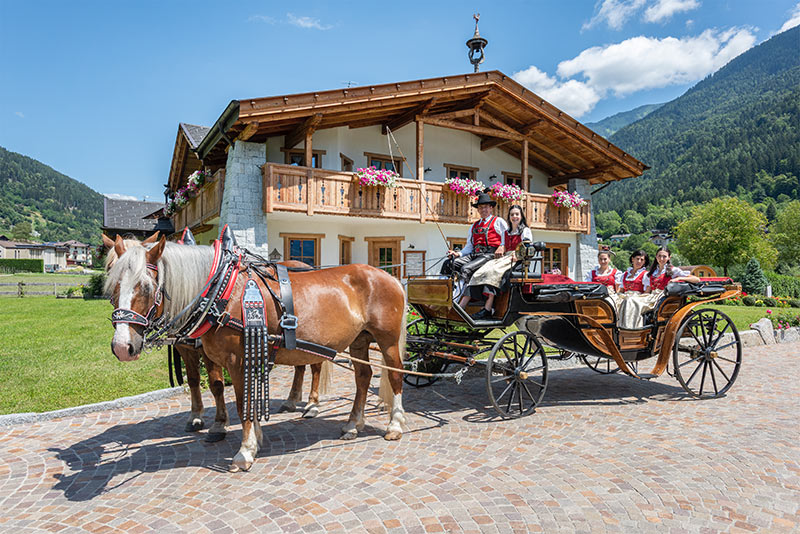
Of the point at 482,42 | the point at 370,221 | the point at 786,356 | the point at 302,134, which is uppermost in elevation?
the point at 482,42

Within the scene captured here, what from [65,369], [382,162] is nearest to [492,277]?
[65,369]

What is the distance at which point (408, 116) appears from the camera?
50.2ft

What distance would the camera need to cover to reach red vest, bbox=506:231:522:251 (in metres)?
6.19

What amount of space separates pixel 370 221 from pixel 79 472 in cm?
1199

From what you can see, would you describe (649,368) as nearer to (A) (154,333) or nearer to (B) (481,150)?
(A) (154,333)

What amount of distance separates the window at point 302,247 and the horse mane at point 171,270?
427 inches

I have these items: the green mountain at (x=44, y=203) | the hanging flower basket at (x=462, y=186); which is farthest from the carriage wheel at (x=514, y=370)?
the green mountain at (x=44, y=203)

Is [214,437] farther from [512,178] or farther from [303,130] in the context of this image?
[512,178]

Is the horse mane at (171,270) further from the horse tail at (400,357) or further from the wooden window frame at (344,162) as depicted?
the wooden window frame at (344,162)

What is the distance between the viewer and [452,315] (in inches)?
232

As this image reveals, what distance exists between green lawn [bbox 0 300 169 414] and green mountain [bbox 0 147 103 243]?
157298 millimetres

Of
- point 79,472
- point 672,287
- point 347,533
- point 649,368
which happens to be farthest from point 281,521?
point 649,368

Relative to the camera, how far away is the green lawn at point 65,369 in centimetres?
591

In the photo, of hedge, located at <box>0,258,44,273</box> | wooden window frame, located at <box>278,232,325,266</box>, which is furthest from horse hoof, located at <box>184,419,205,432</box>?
hedge, located at <box>0,258,44,273</box>
